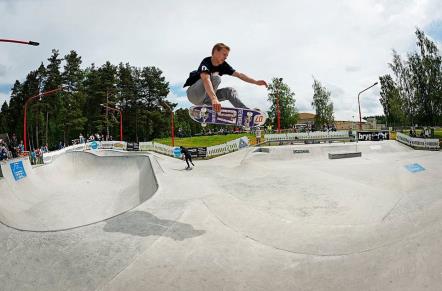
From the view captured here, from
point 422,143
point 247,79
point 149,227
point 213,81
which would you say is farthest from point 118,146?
point 422,143

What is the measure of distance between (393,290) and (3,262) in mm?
6762

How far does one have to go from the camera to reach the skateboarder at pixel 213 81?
21.4 ft

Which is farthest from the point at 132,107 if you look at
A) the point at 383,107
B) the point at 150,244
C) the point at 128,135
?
the point at 150,244

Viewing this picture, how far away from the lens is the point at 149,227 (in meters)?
7.04

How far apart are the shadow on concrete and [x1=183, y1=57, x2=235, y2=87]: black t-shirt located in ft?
11.6

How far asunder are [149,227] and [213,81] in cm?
391

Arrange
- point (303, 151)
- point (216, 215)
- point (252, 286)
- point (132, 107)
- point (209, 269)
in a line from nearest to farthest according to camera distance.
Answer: point (252, 286) < point (209, 269) < point (216, 215) < point (303, 151) < point (132, 107)

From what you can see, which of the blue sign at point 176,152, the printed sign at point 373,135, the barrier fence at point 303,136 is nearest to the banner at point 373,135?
the printed sign at point 373,135

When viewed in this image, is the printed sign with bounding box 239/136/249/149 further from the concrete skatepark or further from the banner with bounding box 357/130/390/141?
the concrete skatepark

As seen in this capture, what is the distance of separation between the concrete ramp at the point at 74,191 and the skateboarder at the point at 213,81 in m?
5.35

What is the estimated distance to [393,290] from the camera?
4.03 m

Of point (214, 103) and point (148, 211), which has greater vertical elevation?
point (214, 103)

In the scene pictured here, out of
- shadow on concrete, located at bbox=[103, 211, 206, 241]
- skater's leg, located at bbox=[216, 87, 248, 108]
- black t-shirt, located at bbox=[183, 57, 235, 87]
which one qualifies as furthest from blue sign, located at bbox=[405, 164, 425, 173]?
shadow on concrete, located at bbox=[103, 211, 206, 241]

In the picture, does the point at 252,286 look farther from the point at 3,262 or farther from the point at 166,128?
the point at 166,128
